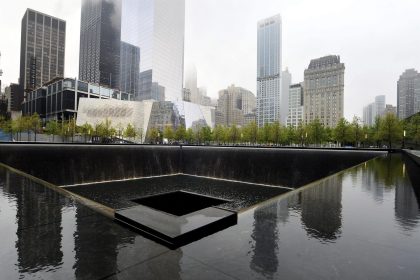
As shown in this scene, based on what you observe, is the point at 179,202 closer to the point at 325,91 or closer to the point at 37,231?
the point at 37,231

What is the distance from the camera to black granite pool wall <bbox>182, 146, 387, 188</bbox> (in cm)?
2028

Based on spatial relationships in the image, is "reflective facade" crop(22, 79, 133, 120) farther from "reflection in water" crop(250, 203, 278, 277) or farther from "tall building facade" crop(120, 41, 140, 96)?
"reflection in water" crop(250, 203, 278, 277)

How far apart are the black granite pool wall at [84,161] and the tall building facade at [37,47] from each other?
197602mm

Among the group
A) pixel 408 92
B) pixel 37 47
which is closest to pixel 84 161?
pixel 408 92

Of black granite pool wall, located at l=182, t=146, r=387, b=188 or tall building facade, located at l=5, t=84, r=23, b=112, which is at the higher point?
tall building facade, located at l=5, t=84, r=23, b=112

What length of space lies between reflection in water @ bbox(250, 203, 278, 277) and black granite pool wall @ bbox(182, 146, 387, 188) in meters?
17.4

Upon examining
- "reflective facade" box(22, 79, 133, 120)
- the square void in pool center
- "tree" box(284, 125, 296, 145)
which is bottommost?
the square void in pool center

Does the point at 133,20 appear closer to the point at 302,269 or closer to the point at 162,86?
the point at 162,86

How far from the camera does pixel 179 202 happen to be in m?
17.2

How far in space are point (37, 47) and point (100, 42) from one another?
56645 mm

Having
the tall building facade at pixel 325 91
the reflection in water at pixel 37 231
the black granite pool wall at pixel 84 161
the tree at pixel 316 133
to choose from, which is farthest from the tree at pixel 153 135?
the tall building facade at pixel 325 91

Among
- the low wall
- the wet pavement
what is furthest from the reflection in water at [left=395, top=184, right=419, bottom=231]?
the low wall

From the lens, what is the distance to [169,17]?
418ft

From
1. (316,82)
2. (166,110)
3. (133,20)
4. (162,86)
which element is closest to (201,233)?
(166,110)
